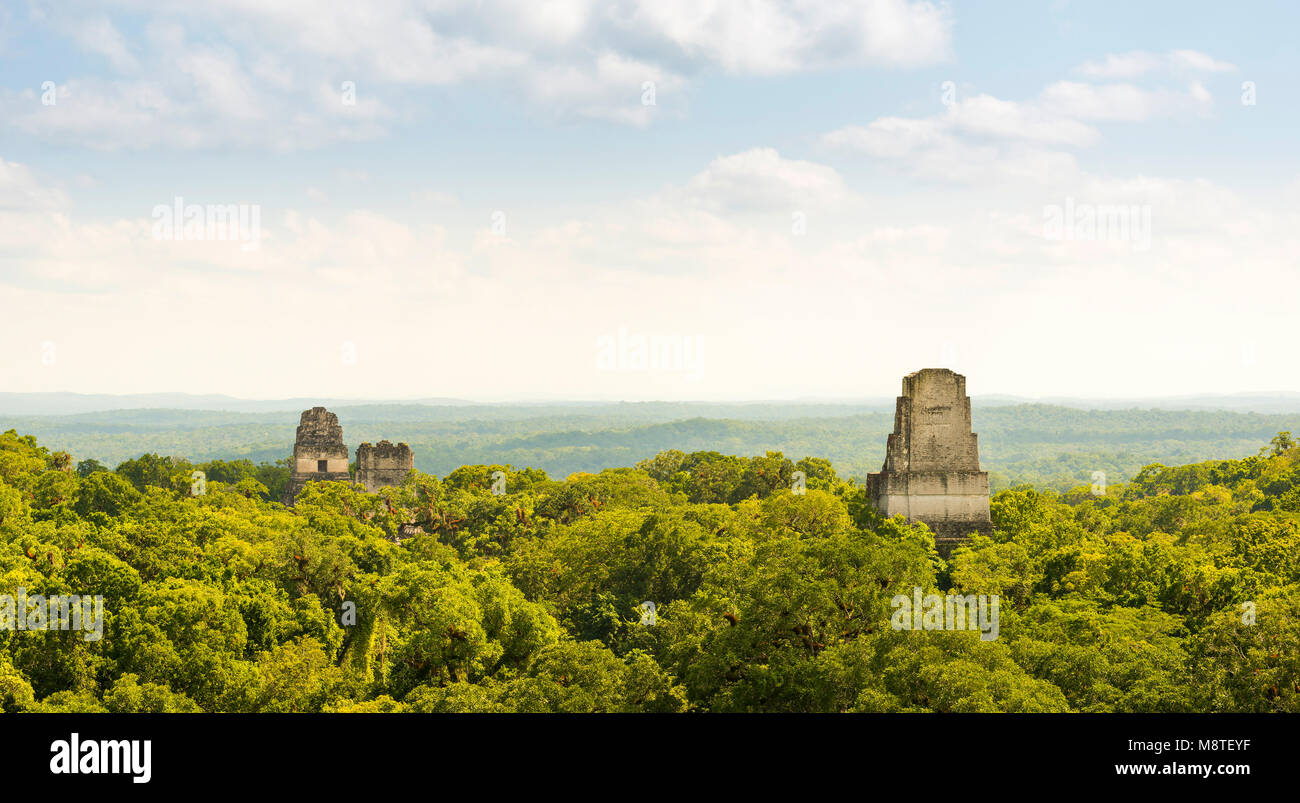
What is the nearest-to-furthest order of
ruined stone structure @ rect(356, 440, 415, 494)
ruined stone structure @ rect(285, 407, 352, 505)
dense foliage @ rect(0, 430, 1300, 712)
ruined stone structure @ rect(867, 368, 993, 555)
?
dense foliage @ rect(0, 430, 1300, 712)
ruined stone structure @ rect(867, 368, 993, 555)
ruined stone structure @ rect(356, 440, 415, 494)
ruined stone structure @ rect(285, 407, 352, 505)

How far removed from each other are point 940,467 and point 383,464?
38808 mm

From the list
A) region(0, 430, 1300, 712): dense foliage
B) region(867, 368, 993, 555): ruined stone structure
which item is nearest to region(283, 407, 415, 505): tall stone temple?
region(0, 430, 1300, 712): dense foliage

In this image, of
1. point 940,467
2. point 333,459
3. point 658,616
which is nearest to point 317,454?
point 333,459

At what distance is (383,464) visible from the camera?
69.1m

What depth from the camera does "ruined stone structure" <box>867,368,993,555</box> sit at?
1599 inches

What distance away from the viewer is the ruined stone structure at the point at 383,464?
226 ft

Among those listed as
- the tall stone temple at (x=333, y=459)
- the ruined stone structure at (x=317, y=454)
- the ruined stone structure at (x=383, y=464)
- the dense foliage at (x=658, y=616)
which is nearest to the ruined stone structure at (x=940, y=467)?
the dense foliage at (x=658, y=616)

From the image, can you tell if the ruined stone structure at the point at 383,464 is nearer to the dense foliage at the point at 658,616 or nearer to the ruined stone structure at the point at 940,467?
the dense foliage at the point at 658,616

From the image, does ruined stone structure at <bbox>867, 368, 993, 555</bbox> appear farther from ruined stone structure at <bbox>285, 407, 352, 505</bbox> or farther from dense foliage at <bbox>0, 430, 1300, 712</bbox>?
ruined stone structure at <bbox>285, 407, 352, 505</bbox>

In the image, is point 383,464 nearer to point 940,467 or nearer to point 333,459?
point 333,459
